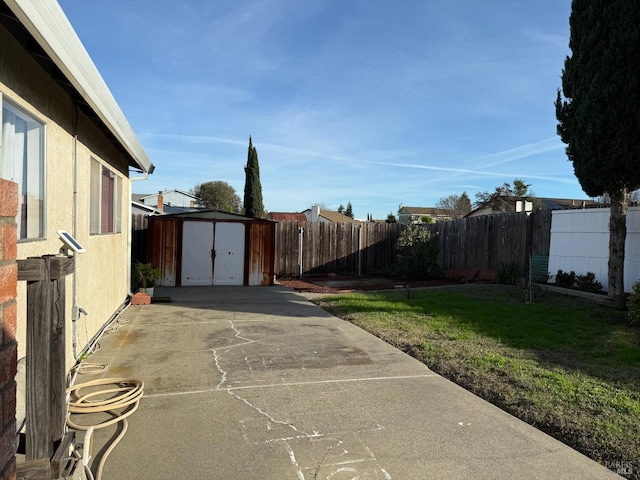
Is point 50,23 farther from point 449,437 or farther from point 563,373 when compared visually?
point 563,373

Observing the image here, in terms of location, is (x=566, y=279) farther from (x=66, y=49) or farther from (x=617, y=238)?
(x=66, y=49)

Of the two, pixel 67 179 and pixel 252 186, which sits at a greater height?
pixel 252 186

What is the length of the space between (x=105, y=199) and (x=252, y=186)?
108 ft

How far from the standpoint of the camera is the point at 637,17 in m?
8.26

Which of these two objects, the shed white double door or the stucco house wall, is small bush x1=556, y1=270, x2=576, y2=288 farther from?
the stucco house wall

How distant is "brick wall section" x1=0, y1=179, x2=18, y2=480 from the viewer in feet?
4.82

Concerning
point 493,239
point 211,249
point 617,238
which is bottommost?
point 211,249

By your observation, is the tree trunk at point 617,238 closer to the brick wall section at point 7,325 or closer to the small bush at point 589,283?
the small bush at point 589,283

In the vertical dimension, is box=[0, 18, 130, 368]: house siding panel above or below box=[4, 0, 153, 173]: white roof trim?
below

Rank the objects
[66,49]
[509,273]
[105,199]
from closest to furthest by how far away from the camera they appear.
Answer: [66,49]
[105,199]
[509,273]

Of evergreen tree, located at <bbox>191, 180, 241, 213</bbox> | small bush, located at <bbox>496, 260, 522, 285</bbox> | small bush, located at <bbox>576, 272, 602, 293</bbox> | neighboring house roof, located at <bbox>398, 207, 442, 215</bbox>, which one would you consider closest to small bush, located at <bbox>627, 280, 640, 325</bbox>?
small bush, located at <bbox>576, 272, 602, 293</bbox>

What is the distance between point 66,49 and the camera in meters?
3.56

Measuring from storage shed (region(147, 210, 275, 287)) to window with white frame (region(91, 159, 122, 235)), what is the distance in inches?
158

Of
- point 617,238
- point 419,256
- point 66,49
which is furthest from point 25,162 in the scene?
point 419,256
